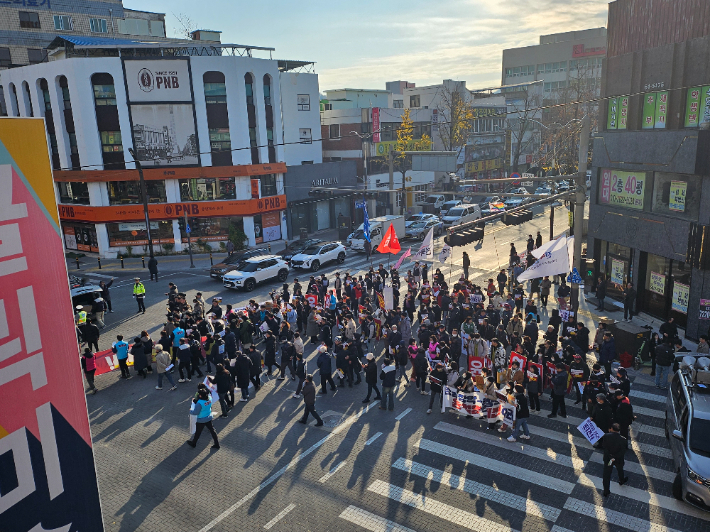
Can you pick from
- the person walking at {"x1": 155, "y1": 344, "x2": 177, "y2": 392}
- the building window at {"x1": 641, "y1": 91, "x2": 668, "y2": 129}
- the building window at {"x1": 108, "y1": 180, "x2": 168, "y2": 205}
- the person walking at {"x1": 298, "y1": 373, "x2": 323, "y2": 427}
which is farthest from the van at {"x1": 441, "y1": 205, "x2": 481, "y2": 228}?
the person walking at {"x1": 298, "y1": 373, "x2": 323, "y2": 427}

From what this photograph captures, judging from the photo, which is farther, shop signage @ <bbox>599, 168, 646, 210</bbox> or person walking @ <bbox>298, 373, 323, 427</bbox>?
shop signage @ <bbox>599, 168, 646, 210</bbox>

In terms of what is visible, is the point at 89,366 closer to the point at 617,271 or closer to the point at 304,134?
the point at 617,271

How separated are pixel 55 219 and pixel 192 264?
1232 inches

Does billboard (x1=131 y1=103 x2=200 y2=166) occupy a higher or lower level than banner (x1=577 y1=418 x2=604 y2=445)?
higher

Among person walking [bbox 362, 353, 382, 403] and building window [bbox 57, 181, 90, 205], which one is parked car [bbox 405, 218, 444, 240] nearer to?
building window [bbox 57, 181, 90, 205]

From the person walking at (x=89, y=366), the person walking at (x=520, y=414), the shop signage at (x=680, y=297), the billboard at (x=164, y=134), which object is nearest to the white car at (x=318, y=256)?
the billboard at (x=164, y=134)

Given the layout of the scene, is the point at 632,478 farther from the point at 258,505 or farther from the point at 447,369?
the point at 258,505

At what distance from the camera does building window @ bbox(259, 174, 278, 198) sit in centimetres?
4228

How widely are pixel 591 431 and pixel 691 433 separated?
2.11 metres

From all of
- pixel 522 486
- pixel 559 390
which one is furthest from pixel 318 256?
pixel 522 486

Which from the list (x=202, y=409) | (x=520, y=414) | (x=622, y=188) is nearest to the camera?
(x=520, y=414)

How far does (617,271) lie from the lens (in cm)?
2458

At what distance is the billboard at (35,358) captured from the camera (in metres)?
5.63

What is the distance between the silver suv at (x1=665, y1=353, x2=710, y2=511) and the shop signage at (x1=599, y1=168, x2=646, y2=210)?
11916 millimetres
